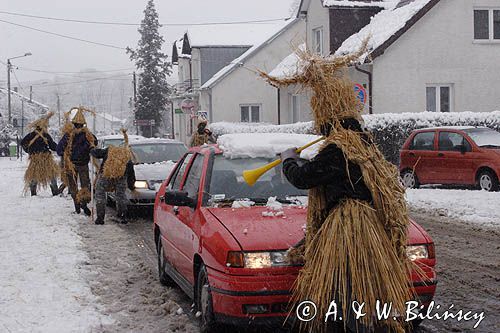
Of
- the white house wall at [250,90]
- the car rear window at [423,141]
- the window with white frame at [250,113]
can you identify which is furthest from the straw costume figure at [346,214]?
the window with white frame at [250,113]

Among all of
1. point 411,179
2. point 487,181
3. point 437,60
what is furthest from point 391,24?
point 487,181

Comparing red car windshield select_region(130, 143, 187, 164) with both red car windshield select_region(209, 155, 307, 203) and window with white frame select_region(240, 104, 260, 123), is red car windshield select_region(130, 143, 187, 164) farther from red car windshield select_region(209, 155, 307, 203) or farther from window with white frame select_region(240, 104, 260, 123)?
window with white frame select_region(240, 104, 260, 123)

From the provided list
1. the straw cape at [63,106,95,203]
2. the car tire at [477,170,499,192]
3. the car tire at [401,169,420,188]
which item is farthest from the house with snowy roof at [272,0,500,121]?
the straw cape at [63,106,95,203]

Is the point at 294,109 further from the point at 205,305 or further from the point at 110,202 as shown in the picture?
the point at 205,305

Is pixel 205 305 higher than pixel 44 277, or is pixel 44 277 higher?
pixel 205 305

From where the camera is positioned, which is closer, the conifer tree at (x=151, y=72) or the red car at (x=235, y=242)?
the red car at (x=235, y=242)

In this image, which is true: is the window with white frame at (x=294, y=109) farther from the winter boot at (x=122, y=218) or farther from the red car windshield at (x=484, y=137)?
the winter boot at (x=122, y=218)

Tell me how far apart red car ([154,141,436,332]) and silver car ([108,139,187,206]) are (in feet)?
19.4

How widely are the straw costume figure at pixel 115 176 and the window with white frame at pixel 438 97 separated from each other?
54.8 feet

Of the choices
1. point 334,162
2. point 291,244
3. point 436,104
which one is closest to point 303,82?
point 334,162

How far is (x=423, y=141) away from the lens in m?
17.9

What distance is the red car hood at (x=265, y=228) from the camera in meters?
5.25

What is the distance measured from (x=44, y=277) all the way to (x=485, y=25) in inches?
911

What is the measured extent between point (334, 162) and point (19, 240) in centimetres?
723
